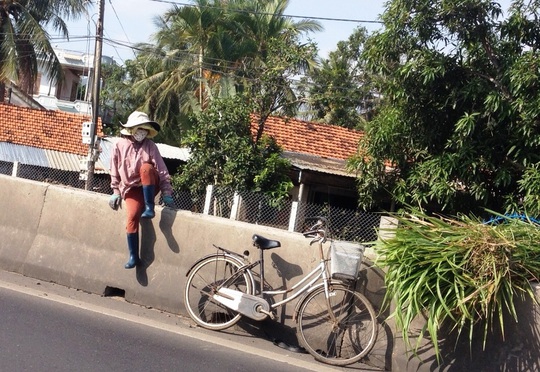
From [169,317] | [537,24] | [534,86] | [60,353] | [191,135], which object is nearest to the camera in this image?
[60,353]

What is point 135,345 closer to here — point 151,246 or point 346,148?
point 151,246

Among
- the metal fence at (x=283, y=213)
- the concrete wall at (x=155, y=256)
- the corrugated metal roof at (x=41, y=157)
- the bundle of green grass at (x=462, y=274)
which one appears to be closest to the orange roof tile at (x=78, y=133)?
the corrugated metal roof at (x=41, y=157)

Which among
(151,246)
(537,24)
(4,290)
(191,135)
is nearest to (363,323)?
(151,246)

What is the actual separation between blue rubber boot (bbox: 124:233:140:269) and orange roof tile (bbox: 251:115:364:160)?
17.6 m

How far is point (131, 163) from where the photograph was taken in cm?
727

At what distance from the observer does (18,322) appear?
19.8 feet

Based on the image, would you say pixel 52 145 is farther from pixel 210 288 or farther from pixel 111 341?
pixel 111 341

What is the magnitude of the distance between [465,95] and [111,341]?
6.69 meters

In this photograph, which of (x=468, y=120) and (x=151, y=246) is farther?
(x=468, y=120)

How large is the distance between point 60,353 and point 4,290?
1964 mm

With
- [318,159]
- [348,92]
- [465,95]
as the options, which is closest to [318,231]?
[465,95]

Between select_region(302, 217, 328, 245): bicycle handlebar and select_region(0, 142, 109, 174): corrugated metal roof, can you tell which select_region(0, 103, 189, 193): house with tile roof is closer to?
select_region(0, 142, 109, 174): corrugated metal roof

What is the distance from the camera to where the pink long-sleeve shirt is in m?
7.23

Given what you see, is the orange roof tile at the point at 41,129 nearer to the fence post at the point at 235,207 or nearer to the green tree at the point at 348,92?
the green tree at the point at 348,92
